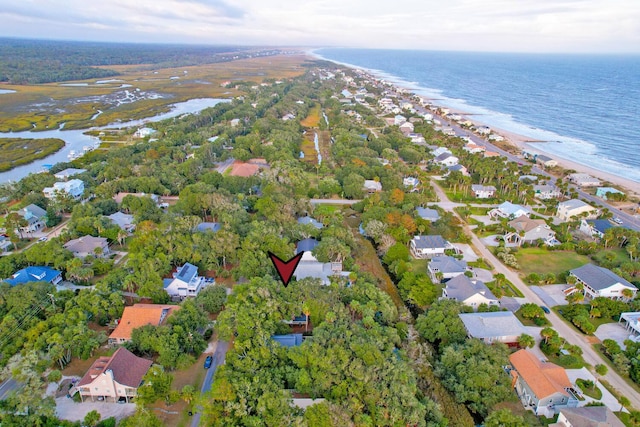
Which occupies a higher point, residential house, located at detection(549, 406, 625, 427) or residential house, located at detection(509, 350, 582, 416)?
residential house, located at detection(549, 406, 625, 427)

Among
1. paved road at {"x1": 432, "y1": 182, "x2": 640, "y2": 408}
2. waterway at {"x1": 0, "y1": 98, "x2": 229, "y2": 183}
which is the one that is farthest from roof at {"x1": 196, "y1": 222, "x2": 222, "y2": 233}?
waterway at {"x1": 0, "y1": 98, "x2": 229, "y2": 183}

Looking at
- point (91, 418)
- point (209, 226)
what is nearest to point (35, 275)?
point (209, 226)

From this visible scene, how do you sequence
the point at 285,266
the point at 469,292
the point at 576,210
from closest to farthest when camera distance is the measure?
the point at 469,292
the point at 285,266
the point at 576,210

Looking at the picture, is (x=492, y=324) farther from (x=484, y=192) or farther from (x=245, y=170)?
(x=245, y=170)

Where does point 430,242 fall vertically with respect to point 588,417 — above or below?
below

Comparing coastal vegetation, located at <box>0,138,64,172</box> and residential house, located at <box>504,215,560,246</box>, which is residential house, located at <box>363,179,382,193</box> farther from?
coastal vegetation, located at <box>0,138,64,172</box>

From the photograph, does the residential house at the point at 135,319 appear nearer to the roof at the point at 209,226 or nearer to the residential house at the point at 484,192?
the roof at the point at 209,226

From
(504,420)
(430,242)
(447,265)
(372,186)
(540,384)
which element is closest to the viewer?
(504,420)
